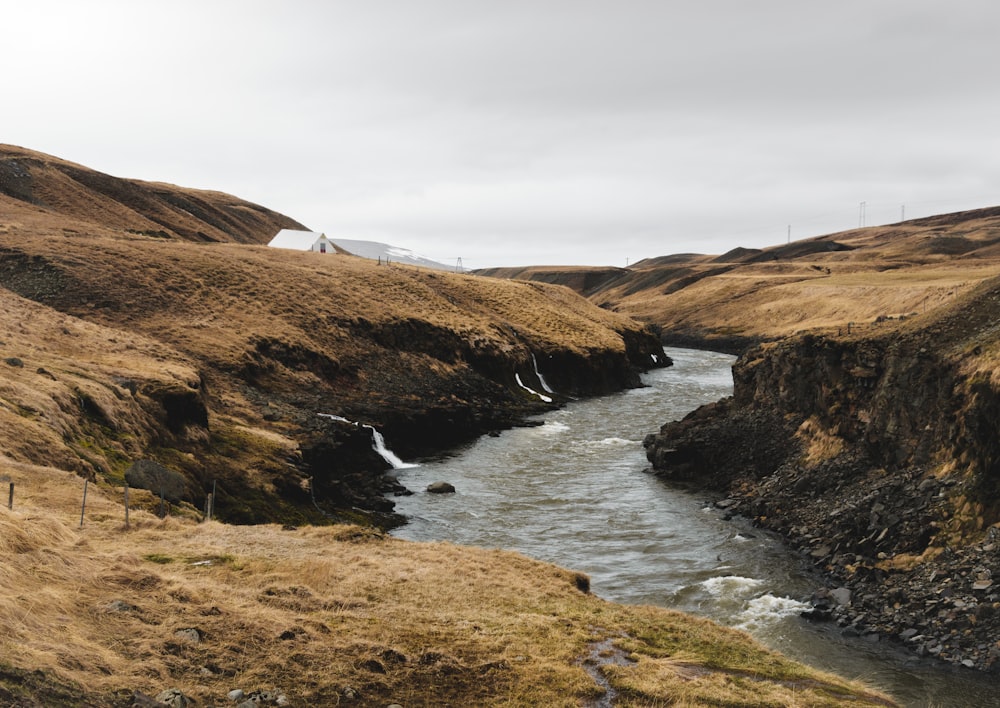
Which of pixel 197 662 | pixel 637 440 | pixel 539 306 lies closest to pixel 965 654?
pixel 197 662

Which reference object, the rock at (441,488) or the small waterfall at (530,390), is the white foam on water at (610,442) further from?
the small waterfall at (530,390)

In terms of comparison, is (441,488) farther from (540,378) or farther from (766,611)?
(540,378)


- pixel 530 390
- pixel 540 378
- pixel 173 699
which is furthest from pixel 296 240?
pixel 173 699

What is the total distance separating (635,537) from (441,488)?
12013 millimetres

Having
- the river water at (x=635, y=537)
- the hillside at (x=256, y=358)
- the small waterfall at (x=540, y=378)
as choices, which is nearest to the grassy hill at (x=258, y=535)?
the hillside at (x=256, y=358)

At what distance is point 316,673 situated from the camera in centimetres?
1476

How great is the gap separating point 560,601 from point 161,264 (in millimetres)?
58841

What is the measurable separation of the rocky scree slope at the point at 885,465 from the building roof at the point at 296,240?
278 ft

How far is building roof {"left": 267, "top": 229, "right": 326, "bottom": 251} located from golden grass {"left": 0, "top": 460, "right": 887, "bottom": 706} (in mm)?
100392

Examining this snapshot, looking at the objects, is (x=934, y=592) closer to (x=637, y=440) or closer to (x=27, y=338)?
(x=637, y=440)

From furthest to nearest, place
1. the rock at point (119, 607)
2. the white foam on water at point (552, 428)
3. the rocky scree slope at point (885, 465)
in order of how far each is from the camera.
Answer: the white foam on water at point (552, 428) < the rocky scree slope at point (885, 465) < the rock at point (119, 607)

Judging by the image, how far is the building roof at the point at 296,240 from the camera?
12038 centimetres

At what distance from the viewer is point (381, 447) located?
5075 cm

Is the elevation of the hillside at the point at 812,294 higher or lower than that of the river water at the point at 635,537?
higher
